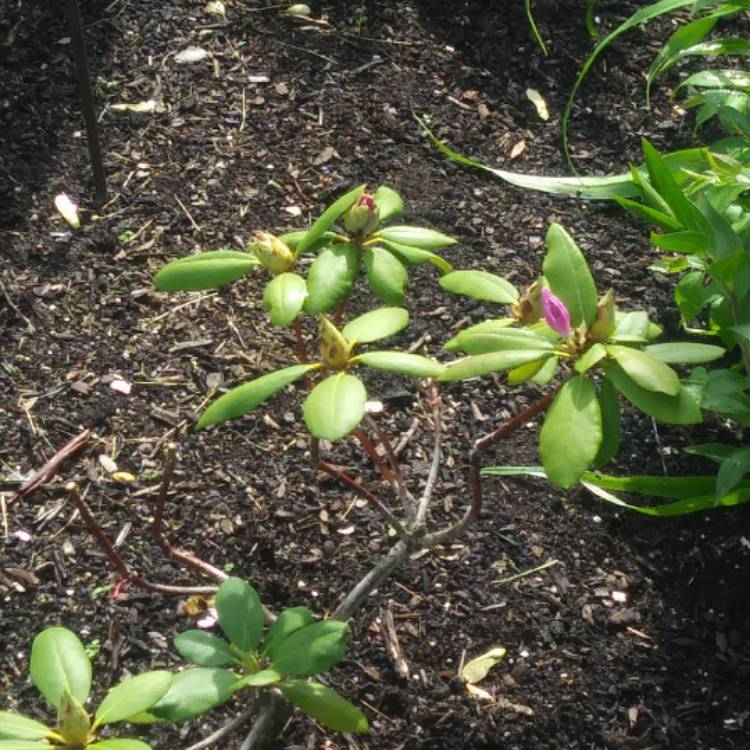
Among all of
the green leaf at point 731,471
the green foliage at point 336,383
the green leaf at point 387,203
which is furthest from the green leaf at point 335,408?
the green leaf at point 731,471

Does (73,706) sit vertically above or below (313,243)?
below

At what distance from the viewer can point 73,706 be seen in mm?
1199

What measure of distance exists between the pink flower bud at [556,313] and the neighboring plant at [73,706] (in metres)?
0.61

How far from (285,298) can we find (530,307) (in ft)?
1.06

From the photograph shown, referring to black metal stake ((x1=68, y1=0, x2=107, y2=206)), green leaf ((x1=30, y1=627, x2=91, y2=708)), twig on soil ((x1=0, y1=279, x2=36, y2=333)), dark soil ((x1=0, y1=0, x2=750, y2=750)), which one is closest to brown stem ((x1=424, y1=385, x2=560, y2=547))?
dark soil ((x1=0, y1=0, x2=750, y2=750))

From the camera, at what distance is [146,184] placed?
96.3 inches

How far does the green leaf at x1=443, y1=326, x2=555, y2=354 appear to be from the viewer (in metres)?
1.28

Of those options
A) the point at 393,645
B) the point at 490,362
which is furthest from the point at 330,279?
the point at 393,645

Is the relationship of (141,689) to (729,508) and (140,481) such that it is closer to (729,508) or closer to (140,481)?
(140,481)

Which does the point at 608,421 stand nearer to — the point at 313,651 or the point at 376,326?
the point at 376,326

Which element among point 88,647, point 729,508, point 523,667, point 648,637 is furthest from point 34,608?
point 729,508

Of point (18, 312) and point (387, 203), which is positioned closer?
point (387, 203)

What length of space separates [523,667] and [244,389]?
77 cm

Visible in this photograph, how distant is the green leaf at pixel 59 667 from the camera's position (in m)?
1.29
